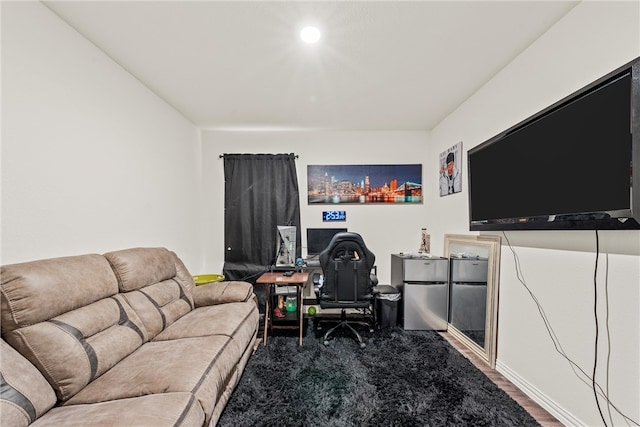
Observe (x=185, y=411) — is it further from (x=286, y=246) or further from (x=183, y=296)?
(x=286, y=246)

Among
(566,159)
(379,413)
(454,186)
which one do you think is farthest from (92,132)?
(454,186)

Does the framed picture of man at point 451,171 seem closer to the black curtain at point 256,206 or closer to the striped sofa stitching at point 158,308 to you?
the black curtain at point 256,206

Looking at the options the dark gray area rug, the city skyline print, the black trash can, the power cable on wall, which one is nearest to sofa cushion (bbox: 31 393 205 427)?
the dark gray area rug

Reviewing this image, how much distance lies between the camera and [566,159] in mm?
1408

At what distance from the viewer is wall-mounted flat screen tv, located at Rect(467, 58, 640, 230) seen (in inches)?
44.0

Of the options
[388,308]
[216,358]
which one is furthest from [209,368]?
[388,308]

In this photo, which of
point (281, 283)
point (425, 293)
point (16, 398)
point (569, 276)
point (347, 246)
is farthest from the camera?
point (425, 293)

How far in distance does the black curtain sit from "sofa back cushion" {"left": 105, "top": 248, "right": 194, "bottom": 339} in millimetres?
1106

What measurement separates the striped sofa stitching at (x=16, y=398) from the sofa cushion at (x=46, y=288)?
267mm

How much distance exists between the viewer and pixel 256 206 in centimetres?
355

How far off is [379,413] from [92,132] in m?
2.89

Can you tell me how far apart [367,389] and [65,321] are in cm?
196

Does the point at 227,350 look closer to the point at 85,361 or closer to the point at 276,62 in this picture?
the point at 85,361

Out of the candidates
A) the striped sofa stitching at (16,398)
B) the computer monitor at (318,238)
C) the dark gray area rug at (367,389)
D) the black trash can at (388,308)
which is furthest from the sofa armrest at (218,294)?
the black trash can at (388,308)
